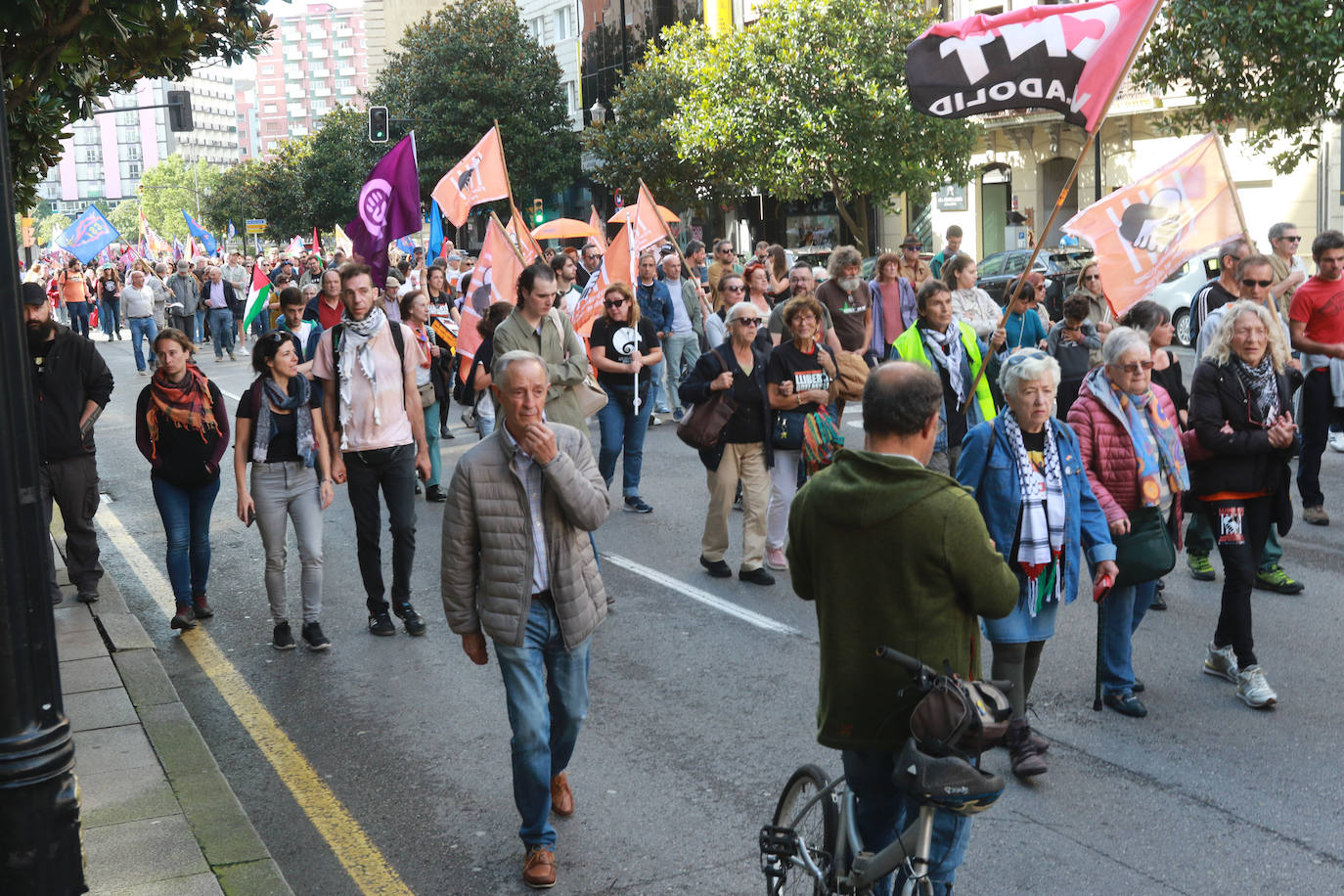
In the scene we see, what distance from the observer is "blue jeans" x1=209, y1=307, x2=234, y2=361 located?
2741 centimetres

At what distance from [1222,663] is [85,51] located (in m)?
6.62

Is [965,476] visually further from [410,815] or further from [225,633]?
[225,633]

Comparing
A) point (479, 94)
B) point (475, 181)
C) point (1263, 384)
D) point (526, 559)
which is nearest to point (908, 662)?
point (526, 559)

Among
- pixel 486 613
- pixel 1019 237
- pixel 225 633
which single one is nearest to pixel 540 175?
pixel 1019 237

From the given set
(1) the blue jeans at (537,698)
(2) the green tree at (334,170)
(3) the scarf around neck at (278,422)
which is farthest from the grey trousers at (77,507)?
(2) the green tree at (334,170)

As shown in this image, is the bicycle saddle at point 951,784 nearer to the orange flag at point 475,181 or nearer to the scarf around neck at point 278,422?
the scarf around neck at point 278,422

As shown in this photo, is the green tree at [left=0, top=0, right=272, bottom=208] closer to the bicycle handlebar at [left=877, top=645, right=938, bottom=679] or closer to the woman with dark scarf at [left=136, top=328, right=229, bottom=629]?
the woman with dark scarf at [left=136, top=328, right=229, bottom=629]

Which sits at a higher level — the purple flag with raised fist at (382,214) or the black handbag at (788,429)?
the purple flag with raised fist at (382,214)

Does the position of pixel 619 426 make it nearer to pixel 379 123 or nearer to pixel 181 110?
pixel 379 123

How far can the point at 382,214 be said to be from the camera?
11188 millimetres

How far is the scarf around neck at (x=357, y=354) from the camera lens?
7715 millimetres

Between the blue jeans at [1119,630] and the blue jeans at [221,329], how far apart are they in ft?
78.0

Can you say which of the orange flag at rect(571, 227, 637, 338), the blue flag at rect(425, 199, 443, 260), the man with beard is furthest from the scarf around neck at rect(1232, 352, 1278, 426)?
the blue flag at rect(425, 199, 443, 260)

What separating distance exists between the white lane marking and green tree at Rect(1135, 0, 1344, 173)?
9841mm
